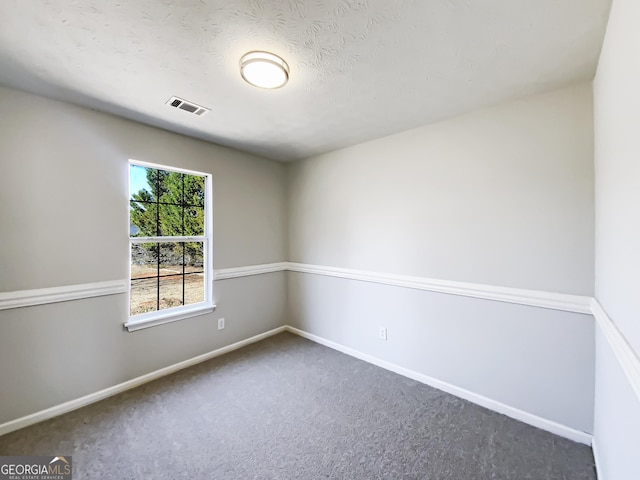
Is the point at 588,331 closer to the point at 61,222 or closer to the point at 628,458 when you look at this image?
the point at 628,458

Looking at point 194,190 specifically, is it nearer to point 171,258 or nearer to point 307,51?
point 171,258

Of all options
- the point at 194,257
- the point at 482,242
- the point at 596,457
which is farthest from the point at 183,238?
the point at 596,457

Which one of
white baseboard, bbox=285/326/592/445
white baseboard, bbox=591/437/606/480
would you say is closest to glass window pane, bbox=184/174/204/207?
white baseboard, bbox=285/326/592/445

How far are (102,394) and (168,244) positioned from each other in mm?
1390

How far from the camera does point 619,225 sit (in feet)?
3.64

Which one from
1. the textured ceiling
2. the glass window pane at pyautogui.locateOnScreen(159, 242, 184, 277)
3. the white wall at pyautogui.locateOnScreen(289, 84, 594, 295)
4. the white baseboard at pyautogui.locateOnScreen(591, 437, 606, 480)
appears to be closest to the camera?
the textured ceiling

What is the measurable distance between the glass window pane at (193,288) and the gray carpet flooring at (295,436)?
0.78m

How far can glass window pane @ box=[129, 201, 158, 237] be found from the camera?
8.26 feet

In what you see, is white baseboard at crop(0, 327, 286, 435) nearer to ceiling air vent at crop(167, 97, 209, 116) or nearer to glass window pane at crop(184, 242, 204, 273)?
glass window pane at crop(184, 242, 204, 273)

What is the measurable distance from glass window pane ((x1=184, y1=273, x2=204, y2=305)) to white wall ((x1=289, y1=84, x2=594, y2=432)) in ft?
5.07

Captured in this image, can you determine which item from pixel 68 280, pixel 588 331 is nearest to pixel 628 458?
pixel 588 331

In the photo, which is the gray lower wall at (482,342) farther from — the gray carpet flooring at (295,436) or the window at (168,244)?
the window at (168,244)

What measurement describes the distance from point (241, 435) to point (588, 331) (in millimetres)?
2448

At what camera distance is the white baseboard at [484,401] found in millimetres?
1813
